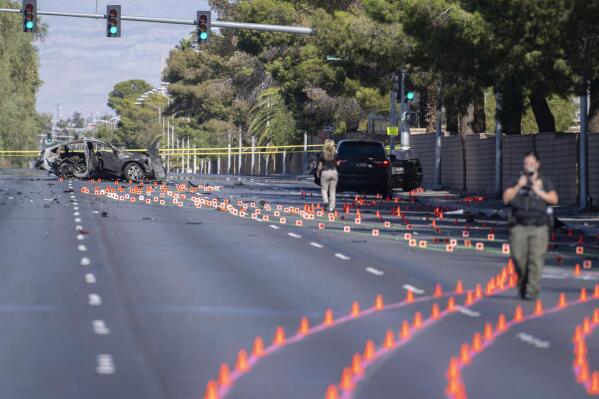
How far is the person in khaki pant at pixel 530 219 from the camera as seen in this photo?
647 inches

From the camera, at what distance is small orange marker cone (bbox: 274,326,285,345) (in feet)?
42.1

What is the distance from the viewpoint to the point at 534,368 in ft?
38.0

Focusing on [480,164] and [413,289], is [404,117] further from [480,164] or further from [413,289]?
[413,289]

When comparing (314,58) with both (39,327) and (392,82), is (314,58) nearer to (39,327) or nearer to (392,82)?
(392,82)

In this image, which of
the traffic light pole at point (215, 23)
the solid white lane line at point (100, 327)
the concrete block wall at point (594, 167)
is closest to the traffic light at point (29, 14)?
the traffic light pole at point (215, 23)

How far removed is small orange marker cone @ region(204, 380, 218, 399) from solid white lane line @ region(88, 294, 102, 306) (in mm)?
5677

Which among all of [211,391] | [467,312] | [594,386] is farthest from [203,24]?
[211,391]

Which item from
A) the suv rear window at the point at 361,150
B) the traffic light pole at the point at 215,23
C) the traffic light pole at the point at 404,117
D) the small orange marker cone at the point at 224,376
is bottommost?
the small orange marker cone at the point at 224,376

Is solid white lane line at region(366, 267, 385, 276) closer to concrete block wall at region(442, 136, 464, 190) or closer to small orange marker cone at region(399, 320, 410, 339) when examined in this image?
small orange marker cone at region(399, 320, 410, 339)

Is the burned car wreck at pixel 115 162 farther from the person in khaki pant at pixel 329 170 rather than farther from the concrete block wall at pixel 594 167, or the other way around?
the concrete block wall at pixel 594 167

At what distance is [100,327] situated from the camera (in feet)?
45.2

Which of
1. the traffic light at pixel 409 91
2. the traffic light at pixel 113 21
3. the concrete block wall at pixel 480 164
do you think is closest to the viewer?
the traffic light at pixel 113 21

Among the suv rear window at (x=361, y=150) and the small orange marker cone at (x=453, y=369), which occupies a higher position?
the suv rear window at (x=361, y=150)

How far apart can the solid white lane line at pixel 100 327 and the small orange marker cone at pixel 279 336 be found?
155 centimetres
